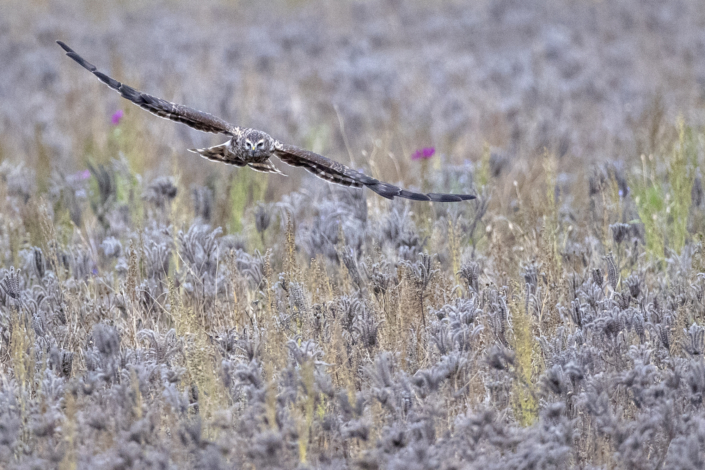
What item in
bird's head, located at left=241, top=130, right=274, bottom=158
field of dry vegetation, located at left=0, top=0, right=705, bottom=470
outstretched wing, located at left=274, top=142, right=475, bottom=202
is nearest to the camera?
field of dry vegetation, located at left=0, top=0, right=705, bottom=470

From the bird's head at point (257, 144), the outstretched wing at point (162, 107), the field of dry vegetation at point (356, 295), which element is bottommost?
the field of dry vegetation at point (356, 295)

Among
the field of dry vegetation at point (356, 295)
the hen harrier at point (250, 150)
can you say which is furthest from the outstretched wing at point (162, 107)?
the field of dry vegetation at point (356, 295)

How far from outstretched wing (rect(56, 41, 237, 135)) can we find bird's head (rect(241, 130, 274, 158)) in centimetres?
10

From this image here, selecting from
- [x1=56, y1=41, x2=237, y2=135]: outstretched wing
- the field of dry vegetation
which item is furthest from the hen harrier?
the field of dry vegetation

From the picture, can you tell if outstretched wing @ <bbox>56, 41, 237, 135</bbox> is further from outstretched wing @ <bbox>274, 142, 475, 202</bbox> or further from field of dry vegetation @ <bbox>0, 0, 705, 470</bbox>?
field of dry vegetation @ <bbox>0, 0, 705, 470</bbox>

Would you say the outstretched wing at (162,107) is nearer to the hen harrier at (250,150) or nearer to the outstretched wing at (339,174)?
the hen harrier at (250,150)


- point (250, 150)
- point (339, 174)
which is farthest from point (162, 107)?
point (339, 174)

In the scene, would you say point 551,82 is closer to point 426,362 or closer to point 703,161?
point 703,161

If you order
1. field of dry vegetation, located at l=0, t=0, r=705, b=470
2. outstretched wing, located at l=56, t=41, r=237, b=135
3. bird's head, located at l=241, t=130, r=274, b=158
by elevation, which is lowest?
field of dry vegetation, located at l=0, t=0, r=705, b=470

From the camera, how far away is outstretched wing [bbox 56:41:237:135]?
13.9 ft

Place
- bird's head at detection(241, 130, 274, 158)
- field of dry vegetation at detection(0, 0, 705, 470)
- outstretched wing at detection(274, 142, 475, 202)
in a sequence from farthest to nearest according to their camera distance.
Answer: bird's head at detection(241, 130, 274, 158)
outstretched wing at detection(274, 142, 475, 202)
field of dry vegetation at detection(0, 0, 705, 470)

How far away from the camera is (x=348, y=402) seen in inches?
130

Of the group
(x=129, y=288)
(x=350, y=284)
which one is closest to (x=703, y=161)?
(x=350, y=284)

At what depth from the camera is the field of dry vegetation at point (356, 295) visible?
319 centimetres
